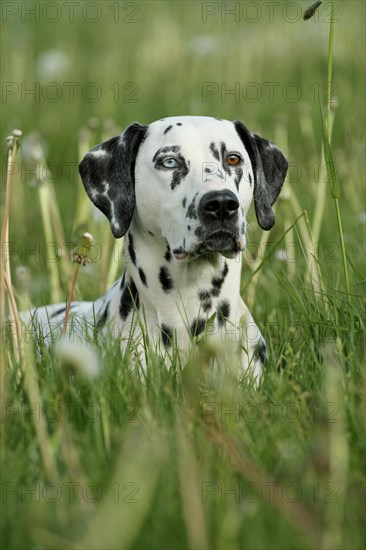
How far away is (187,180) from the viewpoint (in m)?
3.95

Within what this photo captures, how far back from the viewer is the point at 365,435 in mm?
2932

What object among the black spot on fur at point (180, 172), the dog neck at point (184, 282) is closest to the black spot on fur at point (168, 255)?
the dog neck at point (184, 282)

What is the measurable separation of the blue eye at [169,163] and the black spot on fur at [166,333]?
0.68 meters

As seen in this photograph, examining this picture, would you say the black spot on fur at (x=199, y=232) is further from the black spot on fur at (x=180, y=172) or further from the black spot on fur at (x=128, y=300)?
the black spot on fur at (x=128, y=300)

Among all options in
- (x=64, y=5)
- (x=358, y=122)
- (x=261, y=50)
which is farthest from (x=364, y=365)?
(x=64, y=5)

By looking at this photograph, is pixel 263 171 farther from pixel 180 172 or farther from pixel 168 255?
pixel 168 255

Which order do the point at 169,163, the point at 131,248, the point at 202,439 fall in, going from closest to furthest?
the point at 202,439, the point at 169,163, the point at 131,248

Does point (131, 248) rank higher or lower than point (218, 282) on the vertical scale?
higher

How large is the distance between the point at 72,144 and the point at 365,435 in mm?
7259

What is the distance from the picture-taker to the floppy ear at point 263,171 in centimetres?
434

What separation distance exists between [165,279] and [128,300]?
0.70 feet

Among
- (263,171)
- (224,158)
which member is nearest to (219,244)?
(224,158)

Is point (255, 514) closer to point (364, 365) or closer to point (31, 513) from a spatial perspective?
point (31, 513)

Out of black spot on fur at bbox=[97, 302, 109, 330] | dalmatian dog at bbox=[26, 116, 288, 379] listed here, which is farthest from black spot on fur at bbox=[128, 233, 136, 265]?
black spot on fur at bbox=[97, 302, 109, 330]
